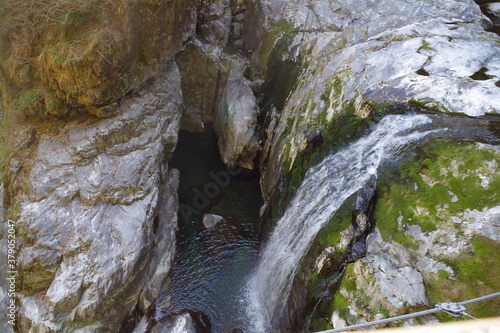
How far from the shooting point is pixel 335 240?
5844 mm

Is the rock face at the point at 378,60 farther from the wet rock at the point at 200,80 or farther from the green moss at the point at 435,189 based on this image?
the wet rock at the point at 200,80

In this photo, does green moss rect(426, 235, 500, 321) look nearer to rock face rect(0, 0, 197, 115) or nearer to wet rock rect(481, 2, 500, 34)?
wet rock rect(481, 2, 500, 34)

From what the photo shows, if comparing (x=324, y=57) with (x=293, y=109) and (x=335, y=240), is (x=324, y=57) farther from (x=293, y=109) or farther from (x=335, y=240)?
(x=335, y=240)

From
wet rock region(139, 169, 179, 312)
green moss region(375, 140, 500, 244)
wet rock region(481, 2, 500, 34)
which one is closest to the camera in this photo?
green moss region(375, 140, 500, 244)

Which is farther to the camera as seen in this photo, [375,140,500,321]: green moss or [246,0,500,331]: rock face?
[246,0,500,331]: rock face

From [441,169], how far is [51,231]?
8.14 meters

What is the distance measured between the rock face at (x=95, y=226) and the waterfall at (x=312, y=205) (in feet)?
9.28

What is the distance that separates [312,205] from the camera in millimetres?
7180

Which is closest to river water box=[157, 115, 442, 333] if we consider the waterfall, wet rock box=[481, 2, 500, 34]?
the waterfall

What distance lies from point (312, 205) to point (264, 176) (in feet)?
13.3

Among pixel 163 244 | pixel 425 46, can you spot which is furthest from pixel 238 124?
pixel 425 46

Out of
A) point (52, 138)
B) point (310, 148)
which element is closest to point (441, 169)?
point (310, 148)

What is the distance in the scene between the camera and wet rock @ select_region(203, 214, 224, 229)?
33.3 feet

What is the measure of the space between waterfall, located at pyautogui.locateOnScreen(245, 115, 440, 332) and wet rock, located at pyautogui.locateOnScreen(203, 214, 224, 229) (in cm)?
225
